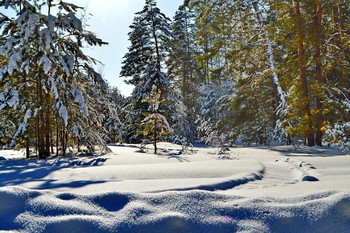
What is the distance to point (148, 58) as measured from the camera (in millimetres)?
18031

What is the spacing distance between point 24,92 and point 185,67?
840 inches

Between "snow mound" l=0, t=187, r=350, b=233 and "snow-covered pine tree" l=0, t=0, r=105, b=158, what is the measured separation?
5332mm

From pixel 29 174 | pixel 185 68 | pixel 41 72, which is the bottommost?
pixel 29 174

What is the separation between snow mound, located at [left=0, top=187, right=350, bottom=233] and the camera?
1.64m

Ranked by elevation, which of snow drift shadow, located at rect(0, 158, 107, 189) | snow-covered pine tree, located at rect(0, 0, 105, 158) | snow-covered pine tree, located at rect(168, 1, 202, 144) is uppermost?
snow-covered pine tree, located at rect(168, 1, 202, 144)

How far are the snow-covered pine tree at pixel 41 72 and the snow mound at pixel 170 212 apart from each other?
5.33 meters

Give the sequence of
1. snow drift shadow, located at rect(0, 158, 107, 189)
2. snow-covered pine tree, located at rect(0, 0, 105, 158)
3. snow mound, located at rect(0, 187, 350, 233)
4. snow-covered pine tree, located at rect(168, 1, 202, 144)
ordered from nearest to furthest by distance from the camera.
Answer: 1. snow mound, located at rect(0, 187, 350, 233)
2. snow drift shadow, located at rect(0, 158, 107, 189)
3. snow-covered pine tree, located at rect(0, 0, 105, 158)
4. snow-covered pine tree, located at rect(168, 1, 202, 144)

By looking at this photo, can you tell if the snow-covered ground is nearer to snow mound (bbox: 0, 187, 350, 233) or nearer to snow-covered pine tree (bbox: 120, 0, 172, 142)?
snow mound (bbox: 0, 187, 350, 233)

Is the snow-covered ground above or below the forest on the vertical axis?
below

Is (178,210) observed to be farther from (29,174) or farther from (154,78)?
(154,78)

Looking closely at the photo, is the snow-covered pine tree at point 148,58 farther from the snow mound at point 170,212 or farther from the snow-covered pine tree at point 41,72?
the snow mound at point 170,212

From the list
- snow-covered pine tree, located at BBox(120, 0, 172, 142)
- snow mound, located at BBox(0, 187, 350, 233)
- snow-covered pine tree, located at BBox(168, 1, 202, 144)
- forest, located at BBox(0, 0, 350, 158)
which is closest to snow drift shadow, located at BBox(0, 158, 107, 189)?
snow mound, located at BBox(0, 187, 350, 233)

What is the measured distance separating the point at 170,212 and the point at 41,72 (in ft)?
23.5

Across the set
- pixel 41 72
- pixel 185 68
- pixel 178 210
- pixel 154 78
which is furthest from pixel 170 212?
pixel 185 68
